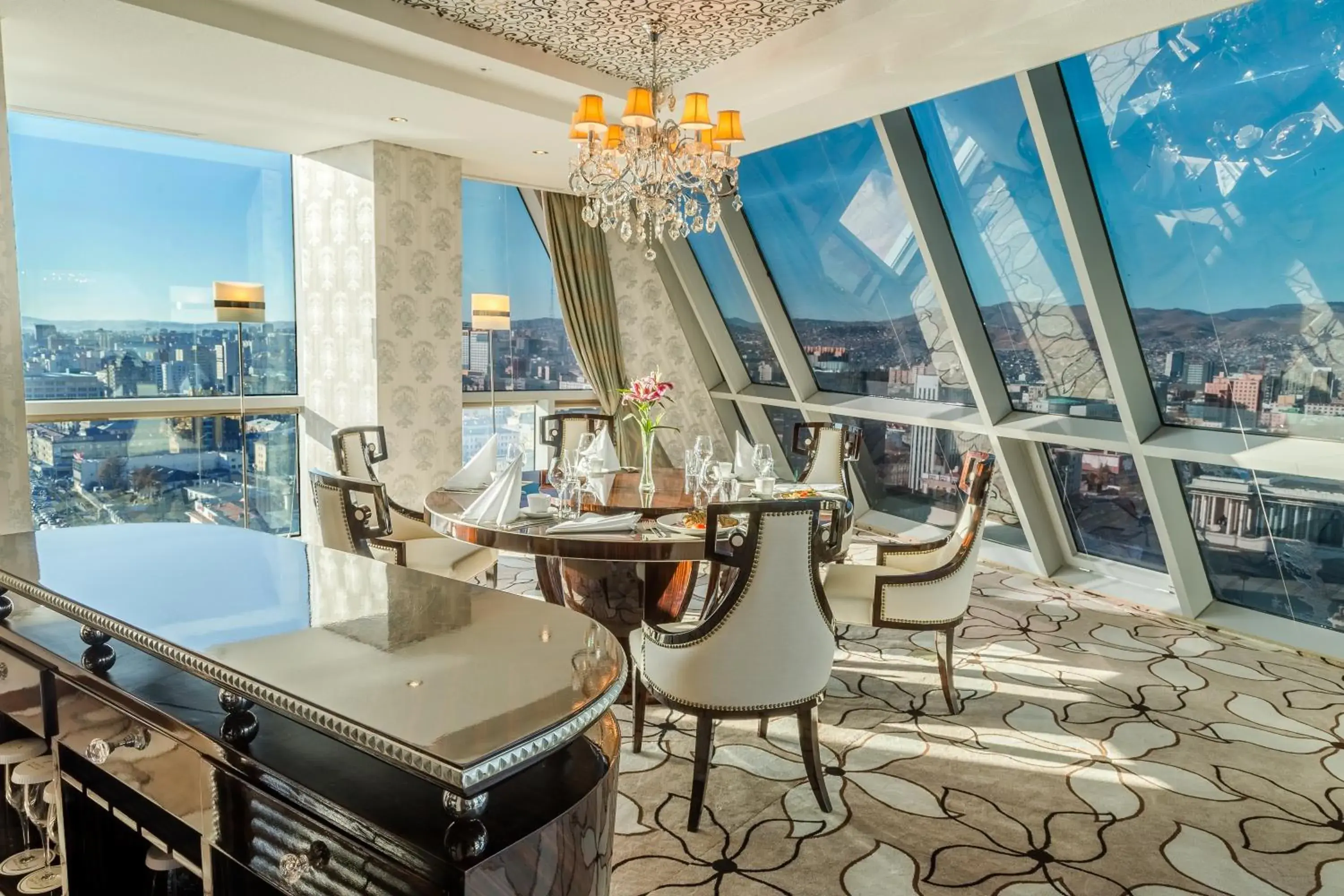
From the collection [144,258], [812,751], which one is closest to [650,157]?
[812,751]

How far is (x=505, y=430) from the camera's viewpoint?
727 centimetres

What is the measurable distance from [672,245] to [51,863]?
6.50 meters

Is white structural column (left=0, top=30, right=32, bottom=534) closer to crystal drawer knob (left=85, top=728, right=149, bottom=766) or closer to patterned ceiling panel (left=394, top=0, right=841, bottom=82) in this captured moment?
patterned ceiling panel (left=394, top=0, right=841, bottom=82)

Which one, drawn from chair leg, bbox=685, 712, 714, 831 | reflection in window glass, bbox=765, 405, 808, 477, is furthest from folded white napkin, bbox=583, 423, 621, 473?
reflection in window glass, bbox=765, 405, 808, 477

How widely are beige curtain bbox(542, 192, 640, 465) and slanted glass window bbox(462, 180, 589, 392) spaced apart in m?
0.16

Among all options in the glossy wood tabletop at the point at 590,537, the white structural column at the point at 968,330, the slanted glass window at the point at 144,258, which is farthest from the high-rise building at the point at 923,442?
the slanted glass window at the point at 144,258

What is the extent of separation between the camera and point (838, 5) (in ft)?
13.0

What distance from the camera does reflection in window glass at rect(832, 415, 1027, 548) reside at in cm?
611

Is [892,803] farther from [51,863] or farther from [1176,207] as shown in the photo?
[1176,207]

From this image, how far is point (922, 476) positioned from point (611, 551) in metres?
4.32

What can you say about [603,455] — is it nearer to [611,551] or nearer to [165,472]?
[611,551]

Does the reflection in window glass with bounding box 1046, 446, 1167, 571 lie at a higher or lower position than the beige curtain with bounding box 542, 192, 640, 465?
lower

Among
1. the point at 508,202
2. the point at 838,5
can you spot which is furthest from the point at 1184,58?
the point at 508,202

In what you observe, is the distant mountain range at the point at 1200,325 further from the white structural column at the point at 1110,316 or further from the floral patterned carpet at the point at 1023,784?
the floral patterned carpet at the point at 1023,784
